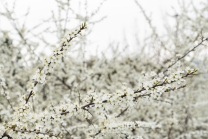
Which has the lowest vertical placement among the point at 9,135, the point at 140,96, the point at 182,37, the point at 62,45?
the point at 9,135

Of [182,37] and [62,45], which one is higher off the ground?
[182,37]

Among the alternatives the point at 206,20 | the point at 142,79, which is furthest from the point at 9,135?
the point at 206,20

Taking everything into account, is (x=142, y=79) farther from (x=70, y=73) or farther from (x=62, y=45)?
(x=70, y=73)

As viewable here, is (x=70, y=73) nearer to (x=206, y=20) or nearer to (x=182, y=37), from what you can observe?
(x=182, y=37)

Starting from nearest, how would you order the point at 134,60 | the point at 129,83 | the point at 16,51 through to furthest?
the point at 16,51
the point at 129,83
the point at 134,60

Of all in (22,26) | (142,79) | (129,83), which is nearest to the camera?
(142,79)

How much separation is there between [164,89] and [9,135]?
1.18 meters

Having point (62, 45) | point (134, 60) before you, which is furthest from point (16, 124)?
point (134, 60)

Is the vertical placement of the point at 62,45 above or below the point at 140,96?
above

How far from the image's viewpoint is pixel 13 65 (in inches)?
275

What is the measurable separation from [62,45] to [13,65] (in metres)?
5.10

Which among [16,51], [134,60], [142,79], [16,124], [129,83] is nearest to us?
[16,124]

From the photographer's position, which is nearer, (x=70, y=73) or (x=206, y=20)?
(x=206, y=20)

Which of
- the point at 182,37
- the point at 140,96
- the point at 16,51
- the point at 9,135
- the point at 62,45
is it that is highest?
the point at 182,37
